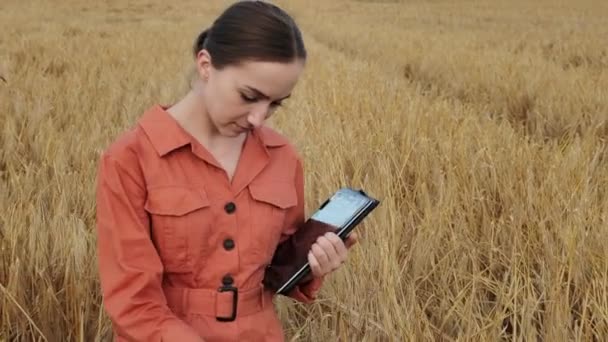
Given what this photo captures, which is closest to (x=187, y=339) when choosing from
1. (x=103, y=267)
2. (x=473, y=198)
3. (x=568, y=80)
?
(x=103, y=267)

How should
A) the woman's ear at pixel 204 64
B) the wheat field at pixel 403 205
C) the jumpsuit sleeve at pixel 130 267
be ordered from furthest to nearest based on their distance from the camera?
the wheat field at pixel 403 205 < the woman's ear at pixel 204 64 < the jumpsuit sleeve at pixel 130 267

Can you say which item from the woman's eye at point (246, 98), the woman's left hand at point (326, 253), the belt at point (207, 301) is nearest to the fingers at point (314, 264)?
the woman's left hand at point (326, 253)

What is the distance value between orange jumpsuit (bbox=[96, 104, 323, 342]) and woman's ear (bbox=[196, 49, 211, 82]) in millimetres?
84

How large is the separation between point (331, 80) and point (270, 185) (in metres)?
3.46

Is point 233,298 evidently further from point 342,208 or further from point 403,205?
point 403,205

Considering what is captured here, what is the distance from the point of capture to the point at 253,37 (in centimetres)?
113

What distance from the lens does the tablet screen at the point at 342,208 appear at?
1.17m

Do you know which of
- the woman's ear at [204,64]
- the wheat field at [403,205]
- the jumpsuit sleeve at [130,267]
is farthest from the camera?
the wheat field at [403,205]

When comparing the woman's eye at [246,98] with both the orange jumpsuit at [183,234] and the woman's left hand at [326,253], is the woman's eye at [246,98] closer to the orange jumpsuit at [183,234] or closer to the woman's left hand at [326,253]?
the orange jumpsuit at [183,234]

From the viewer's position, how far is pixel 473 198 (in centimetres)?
194

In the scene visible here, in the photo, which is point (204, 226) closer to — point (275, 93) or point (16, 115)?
point (275, 93)

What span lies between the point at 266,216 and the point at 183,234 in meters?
0.13

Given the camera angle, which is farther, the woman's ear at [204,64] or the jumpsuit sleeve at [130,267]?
the woman's ear at [204,64]

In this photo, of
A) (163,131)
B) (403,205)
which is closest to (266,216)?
(163,131)
